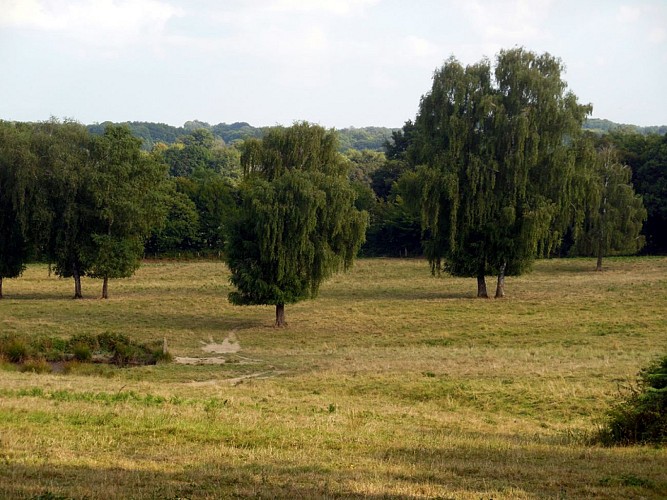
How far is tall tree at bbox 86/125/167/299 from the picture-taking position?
52406 mm

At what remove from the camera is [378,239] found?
95062 millimetres

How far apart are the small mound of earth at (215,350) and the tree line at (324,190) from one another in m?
3.59

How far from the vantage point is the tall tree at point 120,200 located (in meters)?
52.4

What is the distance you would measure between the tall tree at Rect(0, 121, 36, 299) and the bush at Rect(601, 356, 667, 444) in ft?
145

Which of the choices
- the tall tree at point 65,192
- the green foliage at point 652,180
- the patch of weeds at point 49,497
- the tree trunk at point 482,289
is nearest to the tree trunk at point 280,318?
the tree trunk at point 482,289

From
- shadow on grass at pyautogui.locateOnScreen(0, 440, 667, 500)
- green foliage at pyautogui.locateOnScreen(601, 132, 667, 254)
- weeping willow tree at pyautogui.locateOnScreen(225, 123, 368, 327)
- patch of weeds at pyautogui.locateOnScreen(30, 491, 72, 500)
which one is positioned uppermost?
green foliage at pyautogui.locateOnScreen(601, 132, 667, 254)

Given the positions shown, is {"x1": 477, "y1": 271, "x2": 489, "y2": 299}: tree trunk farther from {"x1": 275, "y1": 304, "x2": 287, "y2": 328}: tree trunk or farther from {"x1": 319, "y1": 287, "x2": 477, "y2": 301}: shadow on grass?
{"x1": 275, "y1": 304, "x2": 287, "y2": 328}: tree trunk

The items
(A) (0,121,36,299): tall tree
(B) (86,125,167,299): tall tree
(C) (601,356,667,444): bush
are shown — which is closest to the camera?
(C) (601,356,667,444): bush

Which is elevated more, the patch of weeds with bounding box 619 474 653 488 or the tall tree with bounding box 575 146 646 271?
the tall tree with bounding box 575 146 646 271

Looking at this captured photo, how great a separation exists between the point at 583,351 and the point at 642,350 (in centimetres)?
232

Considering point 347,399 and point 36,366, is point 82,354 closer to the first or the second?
point 36,366

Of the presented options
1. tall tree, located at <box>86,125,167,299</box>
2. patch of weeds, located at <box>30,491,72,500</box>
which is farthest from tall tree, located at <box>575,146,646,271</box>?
patch of weeds, located at <box>30,491,72,500</box>

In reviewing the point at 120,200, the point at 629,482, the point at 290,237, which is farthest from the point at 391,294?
the point at 629,482

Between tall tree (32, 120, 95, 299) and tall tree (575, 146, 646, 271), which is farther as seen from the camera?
tall tree (575, 146, 646, 271)
